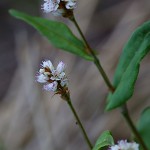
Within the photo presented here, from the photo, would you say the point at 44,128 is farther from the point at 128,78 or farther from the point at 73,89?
the point at 128,78

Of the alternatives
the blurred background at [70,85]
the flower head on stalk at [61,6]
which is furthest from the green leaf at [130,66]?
the blurred background at [70,85]

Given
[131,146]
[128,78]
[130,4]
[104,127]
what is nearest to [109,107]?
[128,78]

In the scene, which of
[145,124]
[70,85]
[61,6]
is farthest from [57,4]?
[70,85]

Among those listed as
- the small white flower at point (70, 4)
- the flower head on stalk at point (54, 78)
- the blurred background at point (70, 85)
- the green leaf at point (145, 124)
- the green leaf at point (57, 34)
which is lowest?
the flower head on stalk at point (54, 78)

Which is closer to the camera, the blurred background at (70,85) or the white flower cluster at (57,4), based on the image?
the white flower cluster at (57,4)

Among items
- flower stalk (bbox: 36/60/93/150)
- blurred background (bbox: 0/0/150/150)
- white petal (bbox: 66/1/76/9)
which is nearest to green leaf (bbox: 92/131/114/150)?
flower stalk (bbox: 36/60/93/150)

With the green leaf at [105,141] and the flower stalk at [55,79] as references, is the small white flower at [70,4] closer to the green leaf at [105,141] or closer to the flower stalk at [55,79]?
the flower stalk at [55,79]

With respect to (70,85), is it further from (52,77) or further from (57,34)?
(52,77)
